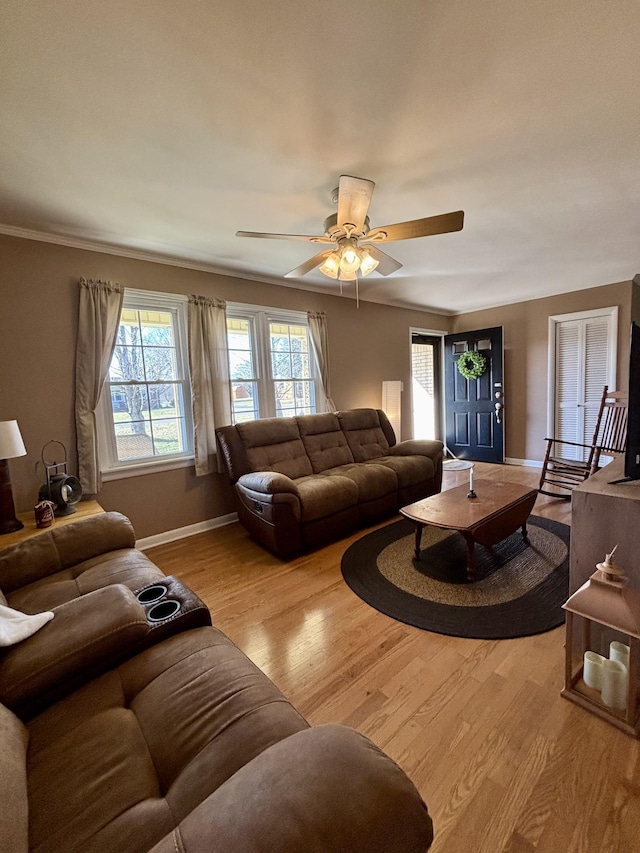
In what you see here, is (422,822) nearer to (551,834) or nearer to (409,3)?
(551,834)

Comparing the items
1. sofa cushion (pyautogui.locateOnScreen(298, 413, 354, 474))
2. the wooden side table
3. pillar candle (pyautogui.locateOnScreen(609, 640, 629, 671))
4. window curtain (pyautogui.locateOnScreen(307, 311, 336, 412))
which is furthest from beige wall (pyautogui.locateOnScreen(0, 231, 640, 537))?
pillar candle (pyautogui.locateOnScreen(609, 640, 629, 671))

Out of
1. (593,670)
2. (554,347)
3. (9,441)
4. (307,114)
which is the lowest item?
(593,670)

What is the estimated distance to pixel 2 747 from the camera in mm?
767

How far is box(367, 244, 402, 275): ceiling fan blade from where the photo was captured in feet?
7.77

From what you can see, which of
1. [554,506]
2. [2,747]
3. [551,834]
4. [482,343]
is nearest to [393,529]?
[554,506]

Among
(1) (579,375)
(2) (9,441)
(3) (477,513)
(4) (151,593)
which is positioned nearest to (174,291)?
(2) (9,441)

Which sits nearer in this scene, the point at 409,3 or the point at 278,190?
the point at 409,3

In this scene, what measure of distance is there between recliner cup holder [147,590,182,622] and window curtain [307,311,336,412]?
3292mm

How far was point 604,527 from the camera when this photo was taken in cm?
152

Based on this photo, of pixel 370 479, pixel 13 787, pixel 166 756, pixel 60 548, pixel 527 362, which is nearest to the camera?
pixel 13 787

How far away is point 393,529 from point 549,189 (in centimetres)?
277

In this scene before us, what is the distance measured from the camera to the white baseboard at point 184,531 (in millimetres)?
3205

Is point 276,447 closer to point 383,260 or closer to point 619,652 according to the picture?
point 383,260

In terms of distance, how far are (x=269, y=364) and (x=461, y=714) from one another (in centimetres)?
336
